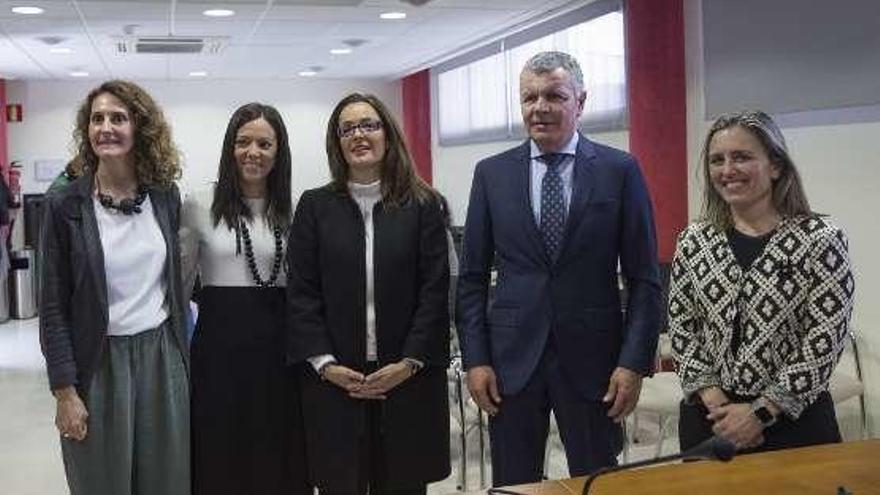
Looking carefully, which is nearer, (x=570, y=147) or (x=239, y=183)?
(x=570, y=147)

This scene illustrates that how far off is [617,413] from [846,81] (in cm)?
267

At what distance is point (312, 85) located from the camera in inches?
436

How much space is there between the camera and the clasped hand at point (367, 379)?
7.77 ft

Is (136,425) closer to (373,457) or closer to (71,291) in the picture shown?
(71,291)

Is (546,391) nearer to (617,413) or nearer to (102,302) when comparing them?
(617,413)

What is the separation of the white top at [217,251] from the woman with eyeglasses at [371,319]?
0.11 metres

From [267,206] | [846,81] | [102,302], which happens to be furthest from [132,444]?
[846,81]

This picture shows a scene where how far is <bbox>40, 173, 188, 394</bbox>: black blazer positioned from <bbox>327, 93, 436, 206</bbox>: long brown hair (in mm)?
655

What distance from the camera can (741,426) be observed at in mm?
2131

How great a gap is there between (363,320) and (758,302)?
1.00 m

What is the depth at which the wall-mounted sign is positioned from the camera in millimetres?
10305

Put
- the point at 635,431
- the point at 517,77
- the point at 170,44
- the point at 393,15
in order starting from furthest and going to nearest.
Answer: the point at 170,44, the point at 517,77, the point at 393,15, the point at 635,431

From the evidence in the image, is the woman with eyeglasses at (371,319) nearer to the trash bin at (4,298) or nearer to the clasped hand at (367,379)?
the clasped hand at (367,379)

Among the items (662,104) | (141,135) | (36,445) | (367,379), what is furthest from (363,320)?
(662,104)
